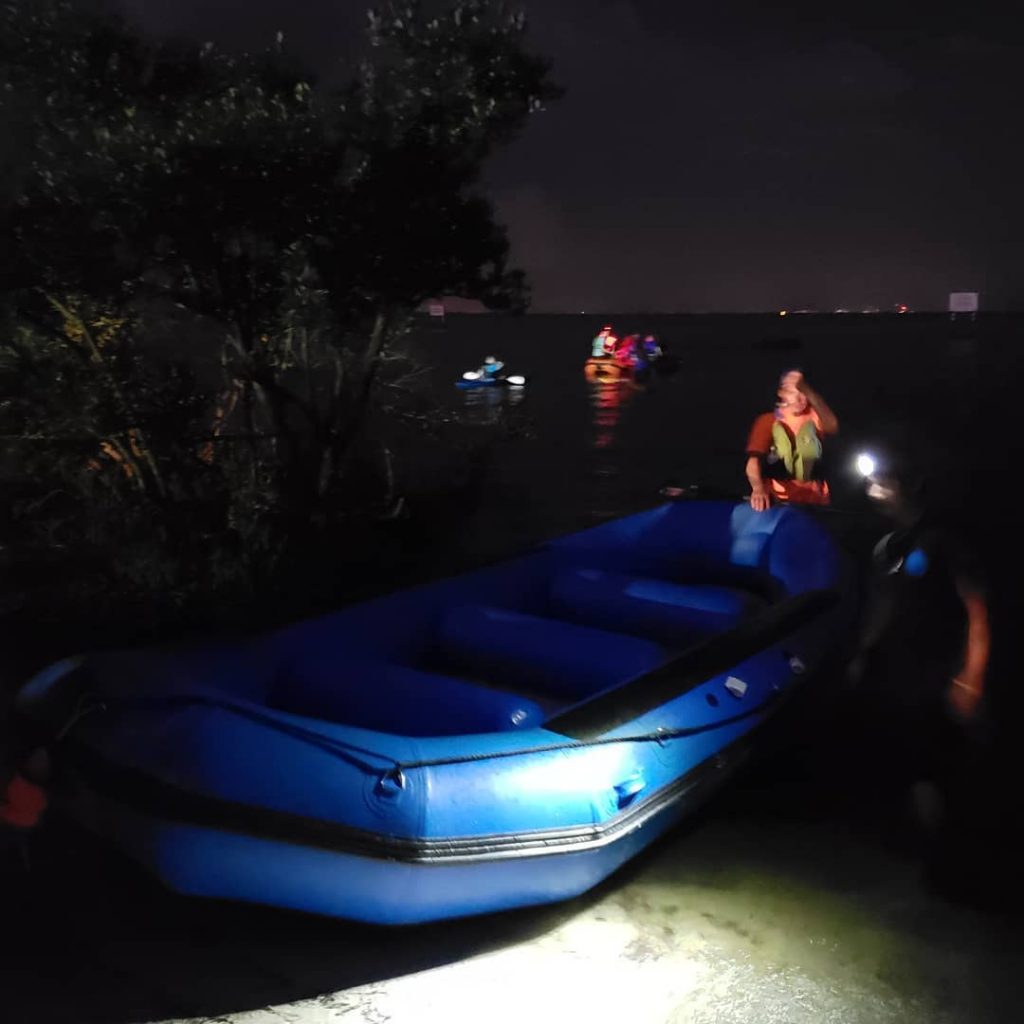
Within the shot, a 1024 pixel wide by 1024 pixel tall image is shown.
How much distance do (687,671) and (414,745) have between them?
4.15 ft

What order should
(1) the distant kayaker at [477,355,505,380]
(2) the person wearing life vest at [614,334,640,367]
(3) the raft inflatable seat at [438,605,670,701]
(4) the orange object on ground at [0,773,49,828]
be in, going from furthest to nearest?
(2) the person wearing life vest at [614,334,640,367]
(1) the distant kayaker at [477,355,505,380]
(3) the raft inflatable seat at [438,605,670,701]
(4) the orange object on ground at [0,773,49,828]

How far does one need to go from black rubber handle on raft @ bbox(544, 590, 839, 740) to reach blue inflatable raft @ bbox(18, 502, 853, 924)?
1 centimetres

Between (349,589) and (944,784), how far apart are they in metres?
4.56

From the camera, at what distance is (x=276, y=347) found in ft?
23.9

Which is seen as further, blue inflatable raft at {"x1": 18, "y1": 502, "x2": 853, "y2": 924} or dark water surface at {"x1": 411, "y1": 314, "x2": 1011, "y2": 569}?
dark water surface at {"x1": 411, "y1": 314, "x2": 1011, "y2": 569}

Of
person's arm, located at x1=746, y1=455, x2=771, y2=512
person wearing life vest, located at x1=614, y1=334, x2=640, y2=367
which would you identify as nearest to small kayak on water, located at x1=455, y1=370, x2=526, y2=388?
person wearing life vest, located at x1=614, y1=334, x2=640, y2=367

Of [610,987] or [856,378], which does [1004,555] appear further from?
[856,378]

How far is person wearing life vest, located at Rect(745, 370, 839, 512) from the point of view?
6520 millimetres

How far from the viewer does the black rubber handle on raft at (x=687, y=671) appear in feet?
11.6

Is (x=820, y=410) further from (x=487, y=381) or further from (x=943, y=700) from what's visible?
(x=487, y=381)

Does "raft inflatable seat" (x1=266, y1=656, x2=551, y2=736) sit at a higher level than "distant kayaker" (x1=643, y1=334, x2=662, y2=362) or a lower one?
lower

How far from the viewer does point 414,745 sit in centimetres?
326

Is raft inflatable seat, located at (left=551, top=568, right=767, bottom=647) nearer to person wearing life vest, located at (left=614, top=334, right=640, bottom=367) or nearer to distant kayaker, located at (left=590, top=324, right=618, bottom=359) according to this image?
person wearing life vest, located at (left=614, top=334, right=640, bottom=367)

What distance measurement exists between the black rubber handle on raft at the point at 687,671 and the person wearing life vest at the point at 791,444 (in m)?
1.65
